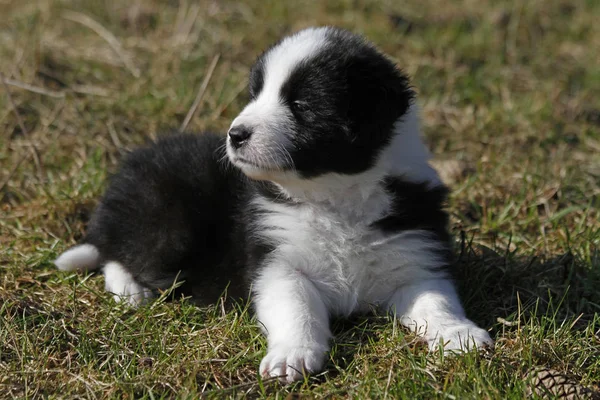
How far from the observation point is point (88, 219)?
4.42 metres

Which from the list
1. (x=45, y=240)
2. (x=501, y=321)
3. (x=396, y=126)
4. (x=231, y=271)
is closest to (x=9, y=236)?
(x=45, y=240)

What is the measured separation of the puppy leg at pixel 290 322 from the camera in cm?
296

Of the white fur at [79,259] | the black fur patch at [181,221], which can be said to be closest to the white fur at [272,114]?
the black fur patch at [181,221]

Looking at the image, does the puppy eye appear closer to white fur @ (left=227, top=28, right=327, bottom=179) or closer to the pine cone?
white fur @ (left=227, top=28, right=327, bottom=179)

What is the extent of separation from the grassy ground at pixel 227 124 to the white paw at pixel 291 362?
5 cm

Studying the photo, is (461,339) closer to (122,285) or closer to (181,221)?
(181,221)

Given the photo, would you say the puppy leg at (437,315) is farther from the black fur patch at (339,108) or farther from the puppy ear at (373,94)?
the puppy ear at (373,94)

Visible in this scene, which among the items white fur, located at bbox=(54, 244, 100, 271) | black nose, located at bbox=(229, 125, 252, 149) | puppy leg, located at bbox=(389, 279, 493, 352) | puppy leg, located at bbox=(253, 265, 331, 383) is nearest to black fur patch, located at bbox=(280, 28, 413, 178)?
black nose, located at bbox=(229, 125, 252, 149)

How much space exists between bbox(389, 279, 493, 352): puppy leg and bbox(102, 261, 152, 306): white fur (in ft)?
3.68

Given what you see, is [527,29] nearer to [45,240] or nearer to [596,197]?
[596,197]

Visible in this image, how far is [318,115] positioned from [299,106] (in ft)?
0.29

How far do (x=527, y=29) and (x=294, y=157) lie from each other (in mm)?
4509

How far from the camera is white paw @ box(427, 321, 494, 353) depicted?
3.05 meters

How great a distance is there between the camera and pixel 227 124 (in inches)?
216
